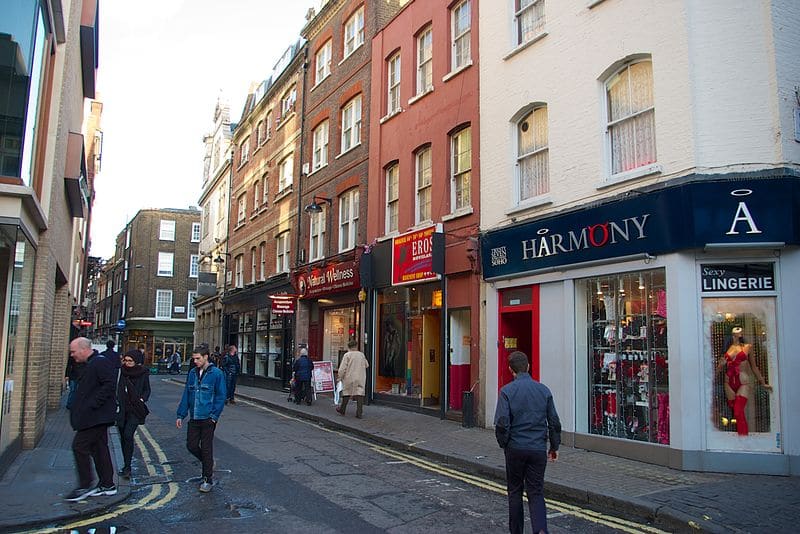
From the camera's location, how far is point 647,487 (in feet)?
26.2

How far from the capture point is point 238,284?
33.4 metres

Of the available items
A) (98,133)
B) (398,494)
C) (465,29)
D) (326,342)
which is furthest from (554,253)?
(98,133)

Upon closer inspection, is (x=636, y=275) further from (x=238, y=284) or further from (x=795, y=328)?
(x=238, y=284)

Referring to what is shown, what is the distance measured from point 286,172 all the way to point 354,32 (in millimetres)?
7548

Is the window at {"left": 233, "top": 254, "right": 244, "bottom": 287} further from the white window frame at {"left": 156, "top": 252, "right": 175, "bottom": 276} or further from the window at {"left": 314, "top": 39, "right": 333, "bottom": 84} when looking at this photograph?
the white window frame at {"left": 156, "top": 252, "right": 175, "bottom": 276}

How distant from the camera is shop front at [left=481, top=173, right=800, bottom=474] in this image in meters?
8.95

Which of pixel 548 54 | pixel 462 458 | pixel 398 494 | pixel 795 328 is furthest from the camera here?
pixel 548 54

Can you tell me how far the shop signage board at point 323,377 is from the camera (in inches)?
770

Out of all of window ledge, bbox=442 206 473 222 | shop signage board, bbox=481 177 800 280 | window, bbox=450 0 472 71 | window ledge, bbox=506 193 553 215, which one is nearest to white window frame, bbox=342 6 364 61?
window, bbox=450 0 472 71

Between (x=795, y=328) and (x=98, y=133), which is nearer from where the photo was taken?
(x=795, y=328)

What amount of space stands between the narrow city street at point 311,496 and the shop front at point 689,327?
2.79 metres

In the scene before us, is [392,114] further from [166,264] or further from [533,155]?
[166,264]

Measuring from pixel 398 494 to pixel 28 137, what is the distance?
700cm

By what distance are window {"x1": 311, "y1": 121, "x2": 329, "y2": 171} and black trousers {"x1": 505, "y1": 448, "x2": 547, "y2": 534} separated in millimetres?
18624
